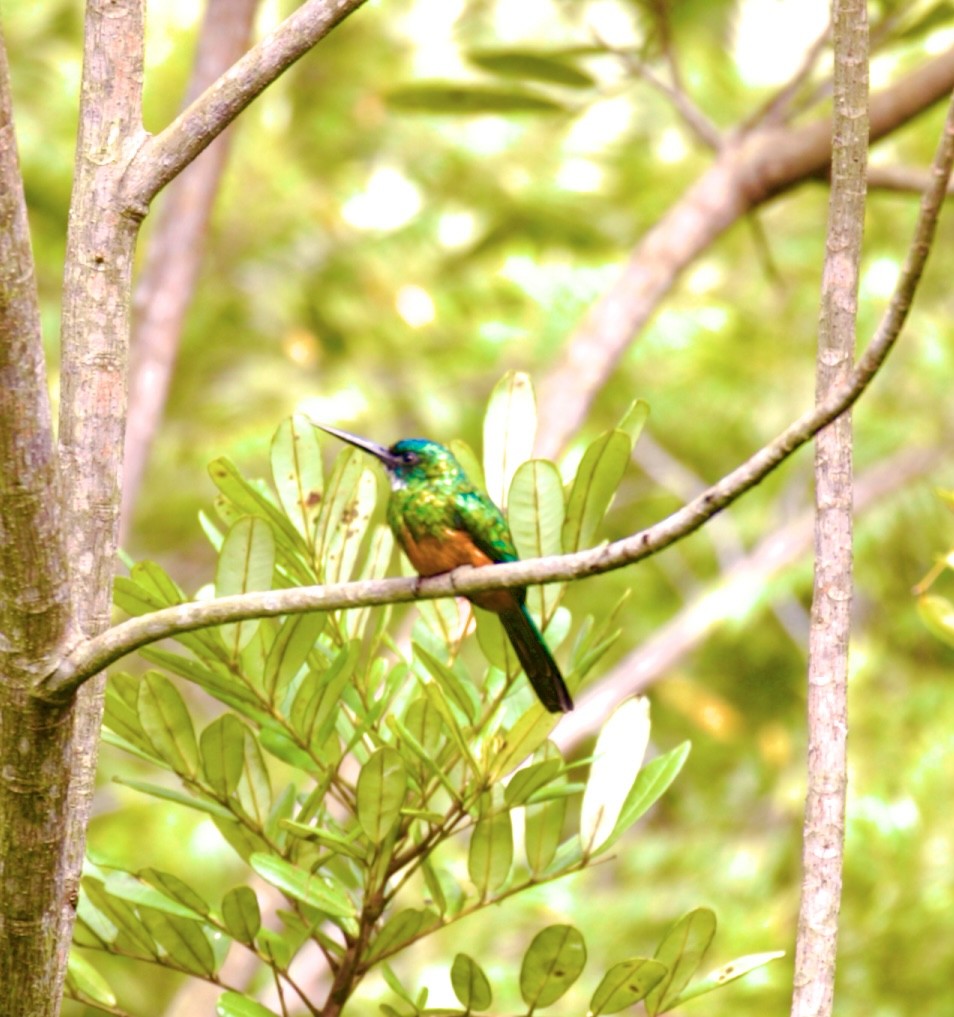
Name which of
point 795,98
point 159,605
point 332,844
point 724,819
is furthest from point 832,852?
point 724,819

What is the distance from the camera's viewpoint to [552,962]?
3.40 feet

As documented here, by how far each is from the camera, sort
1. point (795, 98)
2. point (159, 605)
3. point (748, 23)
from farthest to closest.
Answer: point (748, 23), point (795, 98), point (159, 605)

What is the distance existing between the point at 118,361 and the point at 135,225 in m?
0.09

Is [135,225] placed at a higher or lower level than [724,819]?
lower

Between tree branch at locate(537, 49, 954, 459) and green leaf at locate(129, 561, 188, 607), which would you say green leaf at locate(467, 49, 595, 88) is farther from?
green leaf at locate(129, 561, 188, 607)

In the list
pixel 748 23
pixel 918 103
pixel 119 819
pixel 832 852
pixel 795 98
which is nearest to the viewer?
pixel 832 852

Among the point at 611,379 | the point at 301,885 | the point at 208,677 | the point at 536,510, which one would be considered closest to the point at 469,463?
the point at 536,510

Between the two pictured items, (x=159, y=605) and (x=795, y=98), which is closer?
(x=159, y=605)

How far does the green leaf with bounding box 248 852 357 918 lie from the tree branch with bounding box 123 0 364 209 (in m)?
0.44

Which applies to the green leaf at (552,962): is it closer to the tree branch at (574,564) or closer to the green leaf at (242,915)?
the green leaf at (242,915)

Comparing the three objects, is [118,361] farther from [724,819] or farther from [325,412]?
[724,819]

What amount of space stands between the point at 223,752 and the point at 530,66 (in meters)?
1.63

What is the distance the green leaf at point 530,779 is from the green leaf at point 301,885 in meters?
0.14

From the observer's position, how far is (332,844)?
38.4 inches
